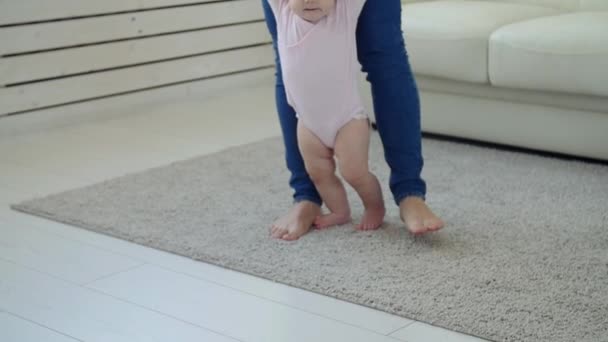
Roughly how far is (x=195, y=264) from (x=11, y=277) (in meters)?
0.36

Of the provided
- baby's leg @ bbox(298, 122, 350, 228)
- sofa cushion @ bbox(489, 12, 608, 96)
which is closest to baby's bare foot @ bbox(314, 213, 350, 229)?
baby's leg @ bbox(298, 122, 350, 228)

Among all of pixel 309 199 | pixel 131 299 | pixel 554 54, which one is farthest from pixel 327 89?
pixel 554 54

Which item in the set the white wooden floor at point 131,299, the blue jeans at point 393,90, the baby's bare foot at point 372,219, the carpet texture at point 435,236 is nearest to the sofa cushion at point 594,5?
the carpet texture at point 435,236

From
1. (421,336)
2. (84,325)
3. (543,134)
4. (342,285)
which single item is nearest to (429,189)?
(543,134)

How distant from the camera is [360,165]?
72.7 inches

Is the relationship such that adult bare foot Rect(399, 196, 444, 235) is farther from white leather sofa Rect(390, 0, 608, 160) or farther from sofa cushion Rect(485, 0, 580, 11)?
sofa cushion Rect(485, 0, 580, 11)

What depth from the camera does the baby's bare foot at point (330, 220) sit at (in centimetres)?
194

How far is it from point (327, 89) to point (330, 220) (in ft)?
0.99

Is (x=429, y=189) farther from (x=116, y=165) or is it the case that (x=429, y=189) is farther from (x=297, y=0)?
(x=116, y=165)

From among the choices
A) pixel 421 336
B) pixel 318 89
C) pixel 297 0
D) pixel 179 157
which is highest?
pixel 297 0

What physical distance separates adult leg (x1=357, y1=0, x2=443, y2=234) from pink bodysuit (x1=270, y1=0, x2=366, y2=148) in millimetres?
43

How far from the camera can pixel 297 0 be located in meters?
1.75

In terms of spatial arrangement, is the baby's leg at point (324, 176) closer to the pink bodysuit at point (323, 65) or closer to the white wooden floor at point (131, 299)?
the pink bodysuit at point (323, 65)

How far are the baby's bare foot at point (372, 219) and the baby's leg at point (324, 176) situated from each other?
0.17 feet
